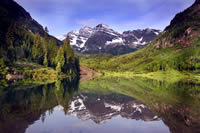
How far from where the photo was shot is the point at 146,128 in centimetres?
1695

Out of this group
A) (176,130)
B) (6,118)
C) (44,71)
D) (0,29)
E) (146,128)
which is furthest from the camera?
(0,29)

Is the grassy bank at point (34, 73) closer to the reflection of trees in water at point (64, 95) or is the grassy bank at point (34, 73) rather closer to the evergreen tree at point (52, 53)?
the evergreen tree at point (52, 53)

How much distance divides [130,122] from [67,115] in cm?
831

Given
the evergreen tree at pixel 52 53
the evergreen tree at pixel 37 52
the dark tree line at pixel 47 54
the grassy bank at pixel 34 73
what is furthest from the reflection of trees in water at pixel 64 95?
the evergreen tree at pixel 37 52

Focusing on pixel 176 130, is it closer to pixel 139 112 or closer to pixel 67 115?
pixel 139 112

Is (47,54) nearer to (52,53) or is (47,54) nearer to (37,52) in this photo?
(52,53)

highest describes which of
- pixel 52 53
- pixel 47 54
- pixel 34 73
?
pixel 52 53

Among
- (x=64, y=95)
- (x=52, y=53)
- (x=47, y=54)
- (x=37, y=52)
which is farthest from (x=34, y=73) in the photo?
(x=64, y=95)

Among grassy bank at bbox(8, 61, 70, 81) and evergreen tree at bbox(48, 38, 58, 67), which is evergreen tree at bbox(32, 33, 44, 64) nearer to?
evergreen tree at bbox(48, 38, 58, 67)

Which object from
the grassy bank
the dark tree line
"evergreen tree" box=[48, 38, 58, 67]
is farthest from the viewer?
"evergreen tree" box=[48, 38, 58, 67]

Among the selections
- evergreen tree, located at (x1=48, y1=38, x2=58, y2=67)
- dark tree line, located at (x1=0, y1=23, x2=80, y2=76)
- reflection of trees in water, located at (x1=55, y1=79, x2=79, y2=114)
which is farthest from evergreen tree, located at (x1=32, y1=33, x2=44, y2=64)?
reflection of trees in water, located at (x1=55, y1=79, x2=79, y2=114)

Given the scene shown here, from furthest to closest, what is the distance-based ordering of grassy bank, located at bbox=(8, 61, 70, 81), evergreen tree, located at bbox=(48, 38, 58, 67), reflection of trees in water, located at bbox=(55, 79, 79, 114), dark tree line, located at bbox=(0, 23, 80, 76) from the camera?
evergreen tree, located at bbox=(48, 38, 58, 67), dark tree line, located at bbox=(0, 23, 80, 76), grassy bank, located at bbox=(8, 61, 70, 81), reflection of trees in water, located at bbox=(55, 79, 79, 114)

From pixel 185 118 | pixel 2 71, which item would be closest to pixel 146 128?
pixel 185 118

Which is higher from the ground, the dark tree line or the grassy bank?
the dark tree line
